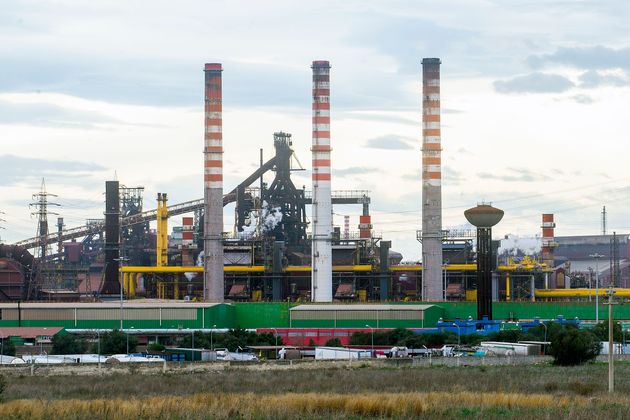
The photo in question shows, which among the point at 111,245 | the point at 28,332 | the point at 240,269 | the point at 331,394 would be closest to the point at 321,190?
the point at 240,269

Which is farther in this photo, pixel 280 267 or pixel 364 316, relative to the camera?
pixel 280 267

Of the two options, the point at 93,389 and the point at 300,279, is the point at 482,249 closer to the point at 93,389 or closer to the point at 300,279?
the point at 300,279

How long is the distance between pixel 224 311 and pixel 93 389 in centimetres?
4840

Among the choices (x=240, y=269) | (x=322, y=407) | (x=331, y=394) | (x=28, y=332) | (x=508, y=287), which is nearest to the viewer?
(x=322, y=407)

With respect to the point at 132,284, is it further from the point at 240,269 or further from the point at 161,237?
the point at 240,269

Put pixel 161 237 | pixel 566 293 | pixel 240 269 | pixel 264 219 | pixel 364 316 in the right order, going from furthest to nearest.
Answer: pixel 161 237 → pixel 566 293 → pixel 264 219 → pixel 240 269 → pixel 364 316

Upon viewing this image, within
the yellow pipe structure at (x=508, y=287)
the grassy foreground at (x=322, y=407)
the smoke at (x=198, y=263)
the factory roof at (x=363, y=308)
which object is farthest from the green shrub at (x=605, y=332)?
the smoke at (x=198, y=263)

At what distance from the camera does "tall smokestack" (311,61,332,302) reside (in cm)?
10000

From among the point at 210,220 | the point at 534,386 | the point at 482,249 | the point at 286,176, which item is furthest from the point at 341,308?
the point at 534,386

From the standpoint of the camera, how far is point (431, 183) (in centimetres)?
10200

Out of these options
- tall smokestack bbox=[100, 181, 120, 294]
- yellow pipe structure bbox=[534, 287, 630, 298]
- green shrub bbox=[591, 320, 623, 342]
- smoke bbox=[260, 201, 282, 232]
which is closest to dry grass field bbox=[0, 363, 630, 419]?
green shrub bbox=[591, 320, 623, 342]

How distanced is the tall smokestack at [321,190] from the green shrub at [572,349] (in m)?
44.9

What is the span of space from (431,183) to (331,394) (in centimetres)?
6568

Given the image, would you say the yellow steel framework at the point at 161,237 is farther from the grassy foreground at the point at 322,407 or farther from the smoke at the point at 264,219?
the grassy foreground at the point at 322,407
